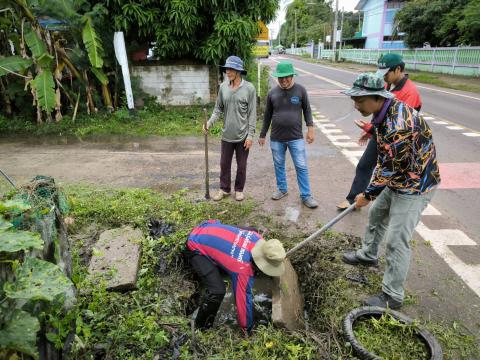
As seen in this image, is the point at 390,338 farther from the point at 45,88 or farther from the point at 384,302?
the point at 45,88

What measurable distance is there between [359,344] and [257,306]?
1000 millimetres

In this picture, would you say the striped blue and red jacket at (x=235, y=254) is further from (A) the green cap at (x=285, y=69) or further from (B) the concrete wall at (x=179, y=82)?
(B) the concrete wall at (x=179, y=82)

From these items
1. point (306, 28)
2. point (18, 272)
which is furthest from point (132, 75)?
point (306, 28)

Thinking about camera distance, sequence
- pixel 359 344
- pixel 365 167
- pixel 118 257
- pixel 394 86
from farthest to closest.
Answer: pixel 365 167
pixel 394 86
pixel 118 257
pixel 359 344

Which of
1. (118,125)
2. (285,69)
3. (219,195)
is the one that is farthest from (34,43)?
(285,69)

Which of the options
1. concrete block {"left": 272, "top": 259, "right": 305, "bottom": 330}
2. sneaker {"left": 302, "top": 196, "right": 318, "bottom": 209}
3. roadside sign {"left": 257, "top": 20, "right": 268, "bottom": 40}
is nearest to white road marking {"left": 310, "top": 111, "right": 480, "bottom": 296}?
sneaker {"left": 302, "top": 196, "right": 318, "bottom": 209}

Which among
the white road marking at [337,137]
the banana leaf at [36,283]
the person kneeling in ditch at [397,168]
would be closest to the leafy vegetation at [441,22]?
the white road marking at [337,137]

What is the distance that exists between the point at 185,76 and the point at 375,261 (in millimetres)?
8498

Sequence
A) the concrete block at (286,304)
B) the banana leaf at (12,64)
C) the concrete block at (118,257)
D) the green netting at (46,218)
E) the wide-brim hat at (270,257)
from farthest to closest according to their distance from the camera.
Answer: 1. the banana leaf at (12,64)
2. the concrete block at (118,257)
3. the concrete block at (286,304)
4. the wide-brim hat at (270,257)
5. the green netting at (46,218)

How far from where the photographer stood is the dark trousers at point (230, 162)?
4.93 metres

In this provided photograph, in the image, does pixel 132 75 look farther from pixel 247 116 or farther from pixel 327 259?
pixel 327 259

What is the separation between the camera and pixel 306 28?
68.6 metres

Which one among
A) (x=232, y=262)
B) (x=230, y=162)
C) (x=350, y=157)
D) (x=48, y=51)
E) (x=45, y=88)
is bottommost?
(x=350, y=157)

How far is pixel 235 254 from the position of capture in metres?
2.89
